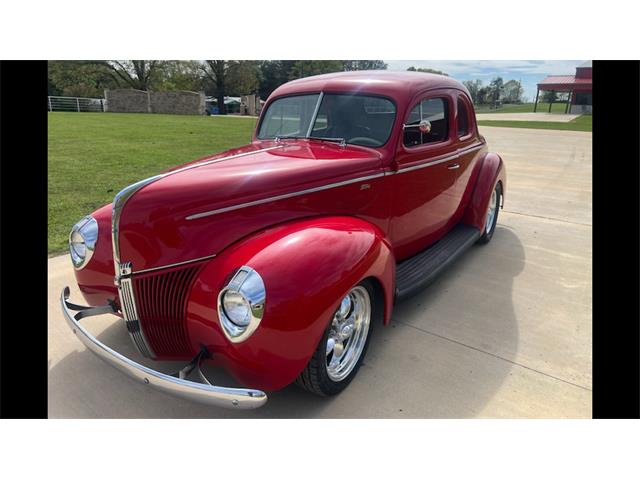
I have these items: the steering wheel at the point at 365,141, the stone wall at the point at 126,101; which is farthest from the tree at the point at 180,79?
the steering wheel at the point at 365,141

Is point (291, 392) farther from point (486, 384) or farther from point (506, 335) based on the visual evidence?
point (506, 335)

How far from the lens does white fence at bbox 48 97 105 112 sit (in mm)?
29666

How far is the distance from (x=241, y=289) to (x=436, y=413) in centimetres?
140

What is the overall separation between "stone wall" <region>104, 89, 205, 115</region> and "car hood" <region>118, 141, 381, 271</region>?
112 feet

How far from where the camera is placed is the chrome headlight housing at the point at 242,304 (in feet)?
6.68

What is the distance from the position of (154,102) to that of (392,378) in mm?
36126

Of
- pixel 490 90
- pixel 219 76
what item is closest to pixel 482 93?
pixel 490 90

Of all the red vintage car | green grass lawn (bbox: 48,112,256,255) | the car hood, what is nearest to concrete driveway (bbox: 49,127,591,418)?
the red vintage car

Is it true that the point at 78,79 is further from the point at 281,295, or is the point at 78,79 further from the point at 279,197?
the point at 281,295

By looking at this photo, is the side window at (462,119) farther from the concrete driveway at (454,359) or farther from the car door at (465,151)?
the concrete driveway at (454,359)

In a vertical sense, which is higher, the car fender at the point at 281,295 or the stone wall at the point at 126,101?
the stone wall at the point at 126,101

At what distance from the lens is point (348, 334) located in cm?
271

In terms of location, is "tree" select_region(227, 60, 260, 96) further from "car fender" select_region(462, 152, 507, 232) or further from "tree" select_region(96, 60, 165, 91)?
"car fender" select_region(462, 152, 507, 232)

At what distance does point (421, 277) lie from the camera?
3488mm
